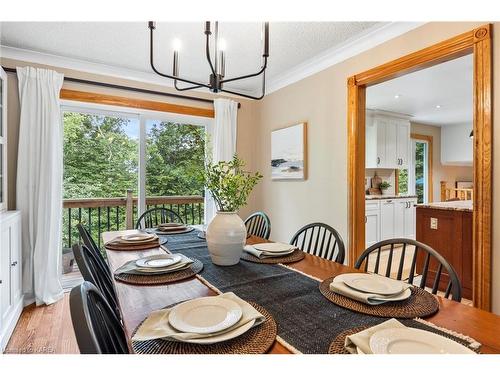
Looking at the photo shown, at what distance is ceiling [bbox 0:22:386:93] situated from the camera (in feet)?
7.52

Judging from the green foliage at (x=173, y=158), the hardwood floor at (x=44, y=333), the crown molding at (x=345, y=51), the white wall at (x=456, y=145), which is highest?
the crown molding at (x=345, y=51)

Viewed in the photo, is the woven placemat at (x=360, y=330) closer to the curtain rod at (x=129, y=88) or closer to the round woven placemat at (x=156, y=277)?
the round woven placemat at (x=156, y=277)

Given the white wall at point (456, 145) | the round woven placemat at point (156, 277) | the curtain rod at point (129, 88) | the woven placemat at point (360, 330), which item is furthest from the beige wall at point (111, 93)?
the white wall at point (456, 145)

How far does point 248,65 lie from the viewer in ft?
9.98

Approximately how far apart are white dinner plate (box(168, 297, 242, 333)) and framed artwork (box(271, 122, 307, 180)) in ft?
7.72

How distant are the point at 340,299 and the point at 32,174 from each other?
9.55ft

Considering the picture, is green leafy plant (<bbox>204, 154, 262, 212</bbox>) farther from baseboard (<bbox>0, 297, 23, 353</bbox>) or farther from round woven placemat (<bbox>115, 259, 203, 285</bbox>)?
baseboard (<bbox>0, 297, 23, 353</bbox>)

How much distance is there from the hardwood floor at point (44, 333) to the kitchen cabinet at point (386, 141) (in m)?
4.81

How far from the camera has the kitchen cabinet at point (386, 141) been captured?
16.9ft

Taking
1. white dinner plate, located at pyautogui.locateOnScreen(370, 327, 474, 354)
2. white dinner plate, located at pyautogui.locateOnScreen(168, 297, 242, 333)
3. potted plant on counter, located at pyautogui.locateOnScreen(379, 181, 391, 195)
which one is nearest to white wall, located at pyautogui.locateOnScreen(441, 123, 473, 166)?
potted plant on counter, located at pyautogui.locateOnScreen(379, 181, 391, 195)

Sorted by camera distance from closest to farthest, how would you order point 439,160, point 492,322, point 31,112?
1. point 492,322
2. point 31,112
3. point 439,160
